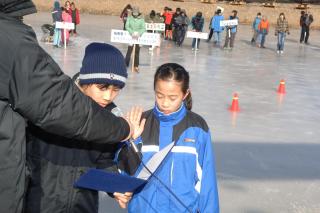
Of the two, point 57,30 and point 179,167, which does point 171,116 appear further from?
point 57,30

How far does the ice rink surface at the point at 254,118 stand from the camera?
4.80m

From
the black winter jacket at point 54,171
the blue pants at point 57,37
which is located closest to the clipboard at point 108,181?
the black winter jacket at point 54,171

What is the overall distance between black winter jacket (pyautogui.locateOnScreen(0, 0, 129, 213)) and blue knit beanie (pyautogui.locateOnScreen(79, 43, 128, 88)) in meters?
0.53

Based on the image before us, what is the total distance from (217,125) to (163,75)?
465 centimetres

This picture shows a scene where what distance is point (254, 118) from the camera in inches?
318

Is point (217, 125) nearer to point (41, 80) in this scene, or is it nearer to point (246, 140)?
point (246, 140)

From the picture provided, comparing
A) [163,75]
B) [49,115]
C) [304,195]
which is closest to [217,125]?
[304,195]

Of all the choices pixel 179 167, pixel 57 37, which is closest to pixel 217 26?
pixel 57 37

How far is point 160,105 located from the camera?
2729 millimetres

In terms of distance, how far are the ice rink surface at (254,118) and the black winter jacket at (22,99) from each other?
2591 millimetres

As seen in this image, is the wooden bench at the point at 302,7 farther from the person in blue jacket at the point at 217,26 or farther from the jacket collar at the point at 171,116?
the jacket collar at the point at 171,116

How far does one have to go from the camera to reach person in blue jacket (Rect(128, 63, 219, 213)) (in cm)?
261

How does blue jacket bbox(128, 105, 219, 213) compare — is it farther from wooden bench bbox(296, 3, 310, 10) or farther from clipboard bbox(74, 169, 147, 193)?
wooden bench bbox(296, 3, 310, 10)

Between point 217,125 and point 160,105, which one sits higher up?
point 160,105
